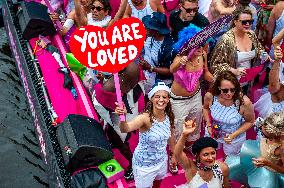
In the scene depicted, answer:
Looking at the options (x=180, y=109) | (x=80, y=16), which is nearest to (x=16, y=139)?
(x=80, y=16)

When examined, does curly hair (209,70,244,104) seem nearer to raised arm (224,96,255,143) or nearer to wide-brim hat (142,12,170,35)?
raised arm (224,96,255,143)

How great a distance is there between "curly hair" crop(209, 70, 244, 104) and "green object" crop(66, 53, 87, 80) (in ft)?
8.35

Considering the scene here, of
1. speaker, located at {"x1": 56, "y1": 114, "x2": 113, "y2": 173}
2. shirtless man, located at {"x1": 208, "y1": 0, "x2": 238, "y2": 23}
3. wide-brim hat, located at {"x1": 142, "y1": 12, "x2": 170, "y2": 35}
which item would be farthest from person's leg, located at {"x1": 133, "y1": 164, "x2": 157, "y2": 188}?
shirtless man, located at {"x1": 208, "y1": 0, "x2": 238, "y2": 23}

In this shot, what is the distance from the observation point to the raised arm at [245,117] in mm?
5324

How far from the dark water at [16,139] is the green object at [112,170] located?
2.02m

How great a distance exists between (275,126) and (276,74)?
1.19 meters

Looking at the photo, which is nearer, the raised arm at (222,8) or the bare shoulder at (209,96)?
the bare shoulder at (209,96)

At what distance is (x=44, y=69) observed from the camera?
26.3 ft

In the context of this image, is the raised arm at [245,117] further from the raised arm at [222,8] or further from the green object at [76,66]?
the green object at [76,66]

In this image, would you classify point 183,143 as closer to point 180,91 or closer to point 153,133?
point 153,133

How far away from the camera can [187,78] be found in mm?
5535

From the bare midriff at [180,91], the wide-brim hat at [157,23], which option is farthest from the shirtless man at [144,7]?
the bare midriff at [180,91]

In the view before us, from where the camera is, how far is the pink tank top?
5.53 m

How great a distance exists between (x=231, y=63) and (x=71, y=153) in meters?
2.24
